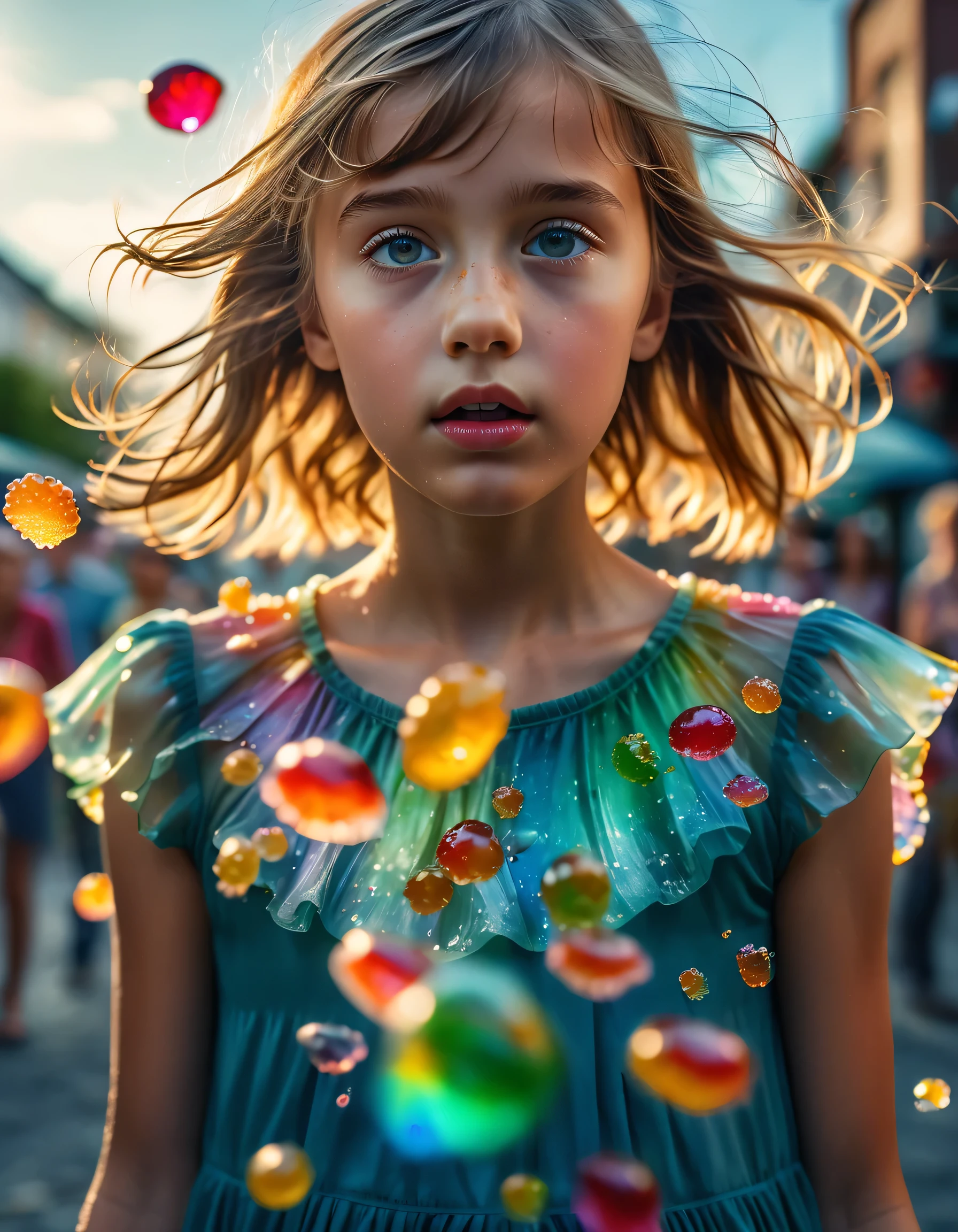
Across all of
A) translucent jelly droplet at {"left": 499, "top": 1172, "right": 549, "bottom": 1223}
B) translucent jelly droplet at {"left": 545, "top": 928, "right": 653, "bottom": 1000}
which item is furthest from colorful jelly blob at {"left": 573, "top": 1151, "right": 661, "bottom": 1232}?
translucent jelly droplet at {"left": 545, "top": 928, "right": 653, "bottom": 1000}

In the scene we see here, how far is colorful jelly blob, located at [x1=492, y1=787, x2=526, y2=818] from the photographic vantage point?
3.28 feet

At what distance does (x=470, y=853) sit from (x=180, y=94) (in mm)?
756

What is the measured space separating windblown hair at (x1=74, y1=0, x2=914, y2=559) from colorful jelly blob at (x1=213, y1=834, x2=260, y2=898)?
470mm

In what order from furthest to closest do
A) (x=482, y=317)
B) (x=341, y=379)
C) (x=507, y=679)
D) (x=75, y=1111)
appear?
1. (x=75, y=1111)
2. (x=341, y=379)
3. (x=507, y=679)
4. (x=482, y=317)

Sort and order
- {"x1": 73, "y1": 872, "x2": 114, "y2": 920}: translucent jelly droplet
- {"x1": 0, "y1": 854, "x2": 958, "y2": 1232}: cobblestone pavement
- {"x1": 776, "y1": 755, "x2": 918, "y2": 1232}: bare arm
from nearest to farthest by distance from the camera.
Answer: {"x1": 776, "y1": 755, "x2": 918, "y2": 1232}: bare arm
{"x1": 73, "y1": 872, "x2": 114, "y2": 920}: translucent jelly droplet
{"x1": 0, "y1": 854, "x2": 958, "y2": 1232}: cobblestone pavement

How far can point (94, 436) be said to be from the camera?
4.69ft

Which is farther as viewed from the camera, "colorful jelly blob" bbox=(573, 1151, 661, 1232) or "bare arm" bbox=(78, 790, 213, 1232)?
"bare arm" bbox=(78, 790, 213, 1232)

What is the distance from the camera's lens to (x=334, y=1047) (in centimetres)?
92

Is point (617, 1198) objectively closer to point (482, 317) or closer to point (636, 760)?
point (636, 760)

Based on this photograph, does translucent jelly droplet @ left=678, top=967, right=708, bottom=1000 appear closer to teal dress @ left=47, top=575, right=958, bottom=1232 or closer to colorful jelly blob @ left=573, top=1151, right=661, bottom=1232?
teal dress @ left=47, top=575, right=958, bottom=1232

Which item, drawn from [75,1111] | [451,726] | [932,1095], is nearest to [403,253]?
[451,726]

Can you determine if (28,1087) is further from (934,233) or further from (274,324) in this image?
(934,233)

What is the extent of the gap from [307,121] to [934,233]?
709 millimetres

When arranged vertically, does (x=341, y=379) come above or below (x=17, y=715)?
above
